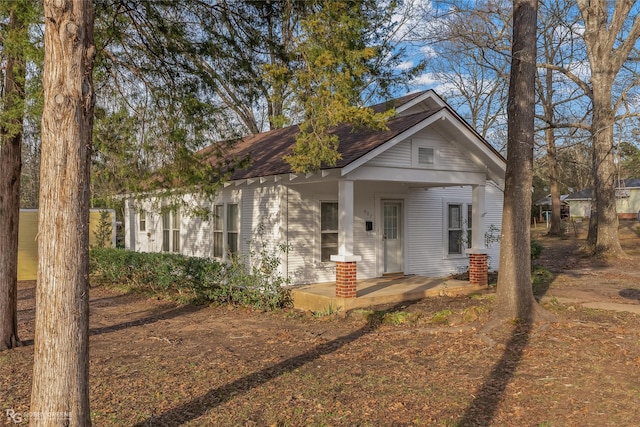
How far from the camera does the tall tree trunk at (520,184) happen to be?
29.8 feet

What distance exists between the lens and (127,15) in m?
8.83

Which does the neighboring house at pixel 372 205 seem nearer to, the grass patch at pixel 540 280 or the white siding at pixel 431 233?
the white siding at pixel 431 233

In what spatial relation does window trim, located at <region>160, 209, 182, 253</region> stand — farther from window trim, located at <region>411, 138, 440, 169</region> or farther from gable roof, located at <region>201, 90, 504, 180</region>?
window trim, located at <region>411, 138, 440, 169</region>

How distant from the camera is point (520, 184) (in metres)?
9.09

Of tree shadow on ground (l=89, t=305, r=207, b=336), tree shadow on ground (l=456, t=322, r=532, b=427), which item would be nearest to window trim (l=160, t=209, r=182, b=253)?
tree shadow on ground (l=89, t=305, r=207, b=336)

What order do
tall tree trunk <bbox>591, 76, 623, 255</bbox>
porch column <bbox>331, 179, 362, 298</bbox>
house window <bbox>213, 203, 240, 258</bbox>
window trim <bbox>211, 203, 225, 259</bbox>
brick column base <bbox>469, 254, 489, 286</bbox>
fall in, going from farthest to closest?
tall tree trunk <bbox>591, 76, 623, 255</bbox> < window trim <bbox>211, 203, 225, 259</bbox> < house window <bbox>213, 203, 240, 258</bbox> < brick column base <bbox>469, 254, 489, 286</bbox> < porch column <bbox>331, 179, 362, 298</bbox>

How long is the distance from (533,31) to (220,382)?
7766 millimetres

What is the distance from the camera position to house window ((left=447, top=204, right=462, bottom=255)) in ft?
52.5

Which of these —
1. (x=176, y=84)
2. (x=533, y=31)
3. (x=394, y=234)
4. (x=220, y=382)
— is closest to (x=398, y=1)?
(x=533, y=31)

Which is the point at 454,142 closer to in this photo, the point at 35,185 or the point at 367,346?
the point at 367,346

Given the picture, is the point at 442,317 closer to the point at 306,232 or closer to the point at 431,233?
the point at 306,232

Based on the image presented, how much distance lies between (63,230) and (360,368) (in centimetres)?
435

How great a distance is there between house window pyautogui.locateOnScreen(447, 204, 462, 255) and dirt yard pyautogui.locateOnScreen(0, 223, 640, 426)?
476cm

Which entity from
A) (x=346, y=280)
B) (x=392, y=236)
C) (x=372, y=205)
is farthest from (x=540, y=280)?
(x=346, y=280)
